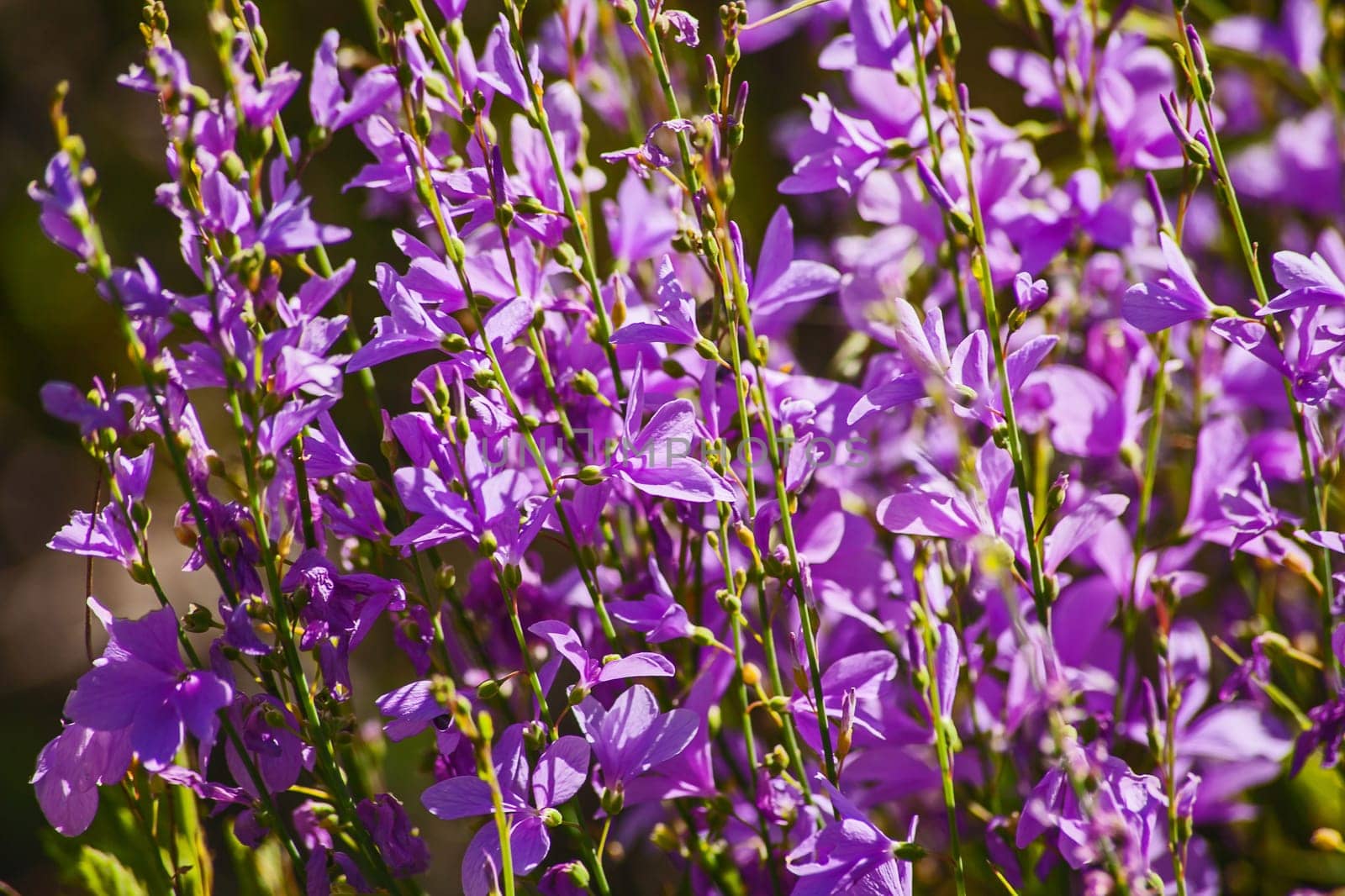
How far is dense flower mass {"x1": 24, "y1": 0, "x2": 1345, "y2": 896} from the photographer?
43 centimetres

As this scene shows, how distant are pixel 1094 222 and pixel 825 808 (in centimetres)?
37

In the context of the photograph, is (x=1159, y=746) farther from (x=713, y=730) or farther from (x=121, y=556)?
(x=121, y=556)

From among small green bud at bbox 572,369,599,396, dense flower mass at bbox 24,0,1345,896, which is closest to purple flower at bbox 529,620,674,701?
dense flower mass at bbox 24,0,1345,896

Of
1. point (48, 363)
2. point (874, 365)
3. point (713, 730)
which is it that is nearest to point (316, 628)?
point (713, 730)

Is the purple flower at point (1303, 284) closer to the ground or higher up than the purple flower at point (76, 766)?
higher up

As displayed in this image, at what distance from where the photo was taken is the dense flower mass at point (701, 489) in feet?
1.43

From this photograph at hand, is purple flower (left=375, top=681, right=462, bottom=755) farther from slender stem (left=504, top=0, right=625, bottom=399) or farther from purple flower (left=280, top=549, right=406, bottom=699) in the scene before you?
slender stem (left=504, top=0, right=625, bottom=399)

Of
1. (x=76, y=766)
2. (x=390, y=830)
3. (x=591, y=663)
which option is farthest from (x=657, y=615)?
(x=76, y=766)

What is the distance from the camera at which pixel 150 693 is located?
0.42 meters

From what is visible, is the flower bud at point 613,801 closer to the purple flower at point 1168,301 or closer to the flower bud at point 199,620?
the flower bud at point 199,620

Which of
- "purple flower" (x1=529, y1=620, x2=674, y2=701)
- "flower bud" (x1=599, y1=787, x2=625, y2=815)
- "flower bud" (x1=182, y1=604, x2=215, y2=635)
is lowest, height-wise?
"flower bud" (x1=599, y1=787, x2=625, y2=815)

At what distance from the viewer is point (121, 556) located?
1.52ft

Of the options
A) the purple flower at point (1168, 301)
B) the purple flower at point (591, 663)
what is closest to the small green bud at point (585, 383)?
the purple flower at point (591, 663)

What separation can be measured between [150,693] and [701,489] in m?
0.22
